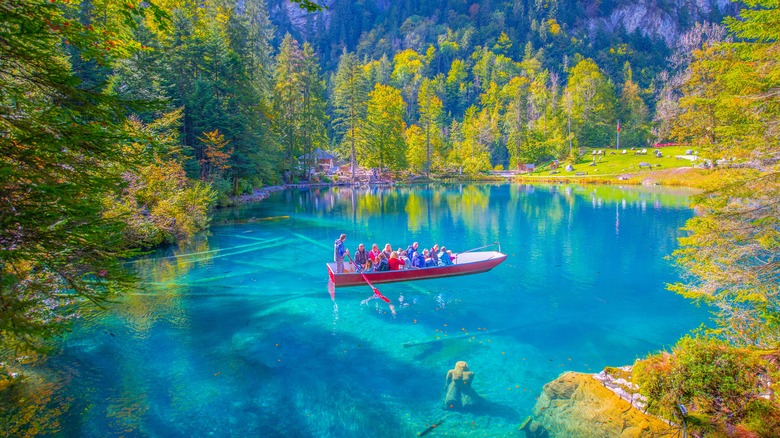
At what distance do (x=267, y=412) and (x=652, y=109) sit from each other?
123 meters

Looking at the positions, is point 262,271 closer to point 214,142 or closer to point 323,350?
point 323,350

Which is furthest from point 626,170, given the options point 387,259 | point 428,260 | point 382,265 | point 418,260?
point 382,265

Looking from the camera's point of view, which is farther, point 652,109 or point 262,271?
point 652,109

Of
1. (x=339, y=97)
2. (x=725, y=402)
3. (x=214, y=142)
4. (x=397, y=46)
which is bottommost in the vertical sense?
(x=725, y=402)

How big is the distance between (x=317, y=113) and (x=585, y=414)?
215ft

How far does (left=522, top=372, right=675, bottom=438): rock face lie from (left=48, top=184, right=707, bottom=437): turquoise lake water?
0.58 meters

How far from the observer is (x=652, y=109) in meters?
104

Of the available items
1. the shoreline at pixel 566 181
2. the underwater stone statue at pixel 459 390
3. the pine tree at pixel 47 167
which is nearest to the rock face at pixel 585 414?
the underwater stone statue at pixel 459 390

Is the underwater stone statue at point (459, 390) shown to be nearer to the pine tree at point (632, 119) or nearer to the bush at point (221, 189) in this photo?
the bush at point (221, 189)

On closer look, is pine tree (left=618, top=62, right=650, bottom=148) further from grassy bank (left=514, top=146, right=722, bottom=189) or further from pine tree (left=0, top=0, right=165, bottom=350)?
pine tree (left=0, top=0, right=165, bottom=350)

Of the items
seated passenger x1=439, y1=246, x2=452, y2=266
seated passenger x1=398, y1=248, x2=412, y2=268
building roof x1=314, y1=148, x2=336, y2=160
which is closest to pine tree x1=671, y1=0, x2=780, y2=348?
seated passenger x1=439, y1=246, x2=452, y2=266

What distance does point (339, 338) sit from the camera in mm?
12383

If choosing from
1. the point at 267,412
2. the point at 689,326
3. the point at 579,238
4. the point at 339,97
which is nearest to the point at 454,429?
the point at 267,412

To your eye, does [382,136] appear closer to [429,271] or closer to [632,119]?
[429,271]
